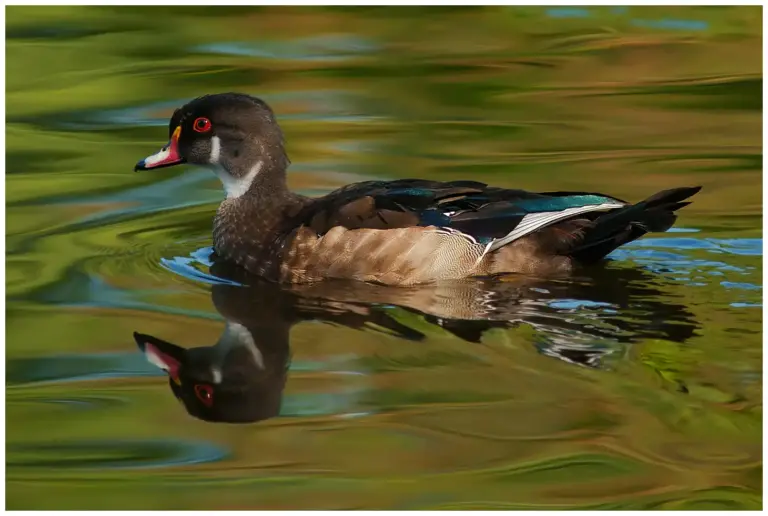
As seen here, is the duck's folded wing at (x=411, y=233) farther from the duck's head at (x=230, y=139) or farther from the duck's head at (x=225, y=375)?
the duck's head at (x=225, y=375)

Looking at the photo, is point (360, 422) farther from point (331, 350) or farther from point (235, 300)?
point (235, 300)

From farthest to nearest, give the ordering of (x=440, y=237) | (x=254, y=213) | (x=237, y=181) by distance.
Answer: (x=237, y=181) → (x=254, y=213) → (x=440, y=237)

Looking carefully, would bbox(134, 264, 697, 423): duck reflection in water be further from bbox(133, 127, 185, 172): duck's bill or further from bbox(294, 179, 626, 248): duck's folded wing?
bbox(133, 127, 185, 172): duck's bill

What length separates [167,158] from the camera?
1046cm

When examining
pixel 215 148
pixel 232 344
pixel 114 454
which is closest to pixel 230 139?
pixel 215 148

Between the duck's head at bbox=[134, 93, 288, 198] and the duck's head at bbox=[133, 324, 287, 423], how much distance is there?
189 cm

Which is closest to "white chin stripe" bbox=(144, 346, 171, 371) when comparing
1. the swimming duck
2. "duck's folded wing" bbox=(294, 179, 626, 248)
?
the swimming duck

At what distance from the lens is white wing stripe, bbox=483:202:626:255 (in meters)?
9.29

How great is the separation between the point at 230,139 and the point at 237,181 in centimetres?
32

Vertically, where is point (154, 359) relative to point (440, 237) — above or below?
below

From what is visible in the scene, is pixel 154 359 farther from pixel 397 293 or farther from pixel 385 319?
pixel 397 293

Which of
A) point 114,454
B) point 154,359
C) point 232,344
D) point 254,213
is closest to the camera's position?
point 114,454

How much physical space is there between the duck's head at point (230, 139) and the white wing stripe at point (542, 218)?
1.93 meters

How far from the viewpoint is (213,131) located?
10391mm
